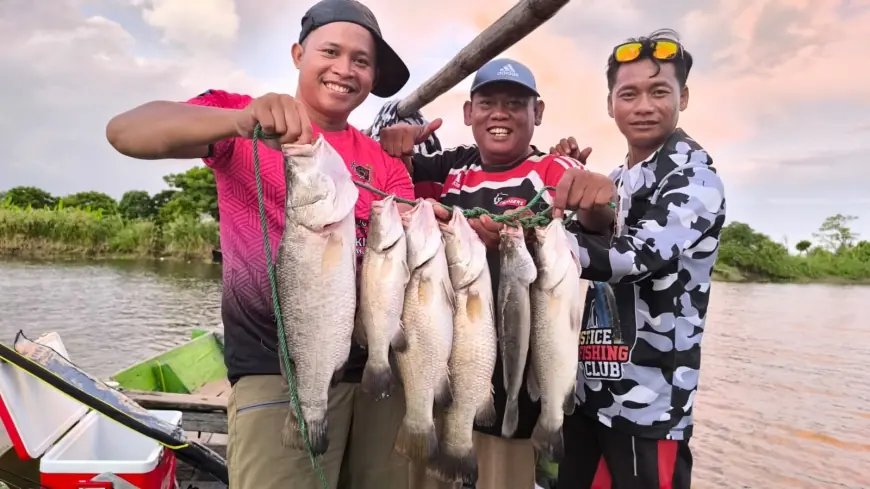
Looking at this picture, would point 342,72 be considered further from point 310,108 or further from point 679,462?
point 679,462

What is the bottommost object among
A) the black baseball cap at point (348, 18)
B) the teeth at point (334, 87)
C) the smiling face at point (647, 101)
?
the teeth at point (334, 87)

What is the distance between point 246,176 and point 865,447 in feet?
36.2

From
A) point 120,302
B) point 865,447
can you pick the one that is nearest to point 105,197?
point 120,302

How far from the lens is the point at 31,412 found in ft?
12.2

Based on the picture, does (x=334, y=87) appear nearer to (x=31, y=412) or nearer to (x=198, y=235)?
(x=31, y=412)

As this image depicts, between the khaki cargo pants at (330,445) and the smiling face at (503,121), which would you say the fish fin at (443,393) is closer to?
the khaki cargo pants at (330,445)

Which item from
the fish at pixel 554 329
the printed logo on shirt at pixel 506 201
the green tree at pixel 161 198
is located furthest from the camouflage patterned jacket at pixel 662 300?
the green tree at pixel 161 198

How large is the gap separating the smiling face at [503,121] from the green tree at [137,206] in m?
65.1

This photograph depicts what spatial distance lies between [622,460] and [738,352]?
48.5 feet

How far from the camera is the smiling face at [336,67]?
8.29 feet

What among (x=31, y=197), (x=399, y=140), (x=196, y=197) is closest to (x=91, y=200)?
(x=31, y=197)

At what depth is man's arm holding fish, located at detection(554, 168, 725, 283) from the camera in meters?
2.49

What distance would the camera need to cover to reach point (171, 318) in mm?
16391

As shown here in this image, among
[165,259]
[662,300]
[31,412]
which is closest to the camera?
[662,300]
